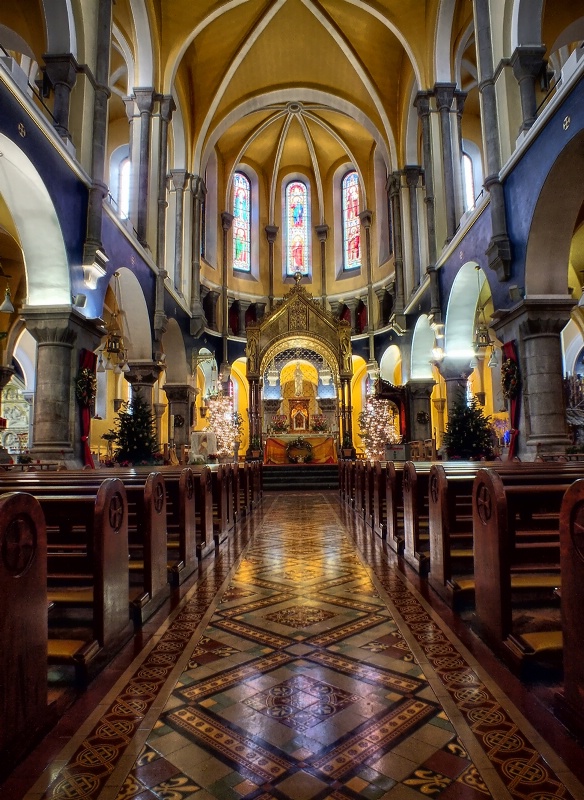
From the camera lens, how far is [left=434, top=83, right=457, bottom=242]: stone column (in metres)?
14.1

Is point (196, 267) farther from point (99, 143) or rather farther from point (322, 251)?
point (99, 143)

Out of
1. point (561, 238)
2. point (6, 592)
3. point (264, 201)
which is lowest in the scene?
point (6, 592)

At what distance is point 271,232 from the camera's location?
86.1ft

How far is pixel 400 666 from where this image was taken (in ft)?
9.11

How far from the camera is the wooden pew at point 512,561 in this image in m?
2.68

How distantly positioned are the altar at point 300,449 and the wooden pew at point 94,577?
1697 centimetres

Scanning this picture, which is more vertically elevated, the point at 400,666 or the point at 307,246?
the point at 307,246

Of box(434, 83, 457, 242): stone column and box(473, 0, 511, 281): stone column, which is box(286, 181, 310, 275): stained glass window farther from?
box(473, 0, 511, 281): stone column

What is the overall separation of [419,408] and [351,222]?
12.3 meters

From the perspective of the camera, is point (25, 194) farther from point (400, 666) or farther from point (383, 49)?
point (383, 49)

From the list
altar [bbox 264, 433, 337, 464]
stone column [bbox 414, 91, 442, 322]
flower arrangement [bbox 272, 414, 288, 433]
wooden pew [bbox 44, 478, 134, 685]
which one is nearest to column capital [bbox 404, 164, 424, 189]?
stone column [bbox 414, 91, 442, 322]

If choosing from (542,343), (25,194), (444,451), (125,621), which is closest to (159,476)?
(125,621)

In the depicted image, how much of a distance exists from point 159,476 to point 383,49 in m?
19.4

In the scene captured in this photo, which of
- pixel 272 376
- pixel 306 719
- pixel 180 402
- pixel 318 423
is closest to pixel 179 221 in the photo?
pixel 180 402
